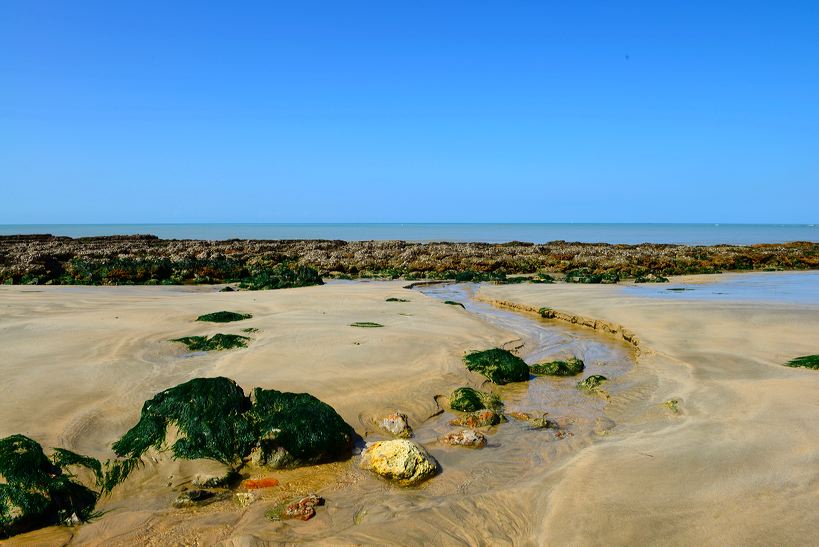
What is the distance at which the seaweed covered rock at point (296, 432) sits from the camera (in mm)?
4723

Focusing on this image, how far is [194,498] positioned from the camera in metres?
4.09

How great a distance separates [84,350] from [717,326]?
11.1m

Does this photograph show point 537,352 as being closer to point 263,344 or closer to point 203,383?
point 263,344

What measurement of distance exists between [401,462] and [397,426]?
1.08m

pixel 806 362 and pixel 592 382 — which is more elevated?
pixel 806 362

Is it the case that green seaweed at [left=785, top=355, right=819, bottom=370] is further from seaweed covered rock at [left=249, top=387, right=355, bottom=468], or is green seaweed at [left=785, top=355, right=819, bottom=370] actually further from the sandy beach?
seaweed covered rock at [left=249, top=387, right=355, bottom=468]

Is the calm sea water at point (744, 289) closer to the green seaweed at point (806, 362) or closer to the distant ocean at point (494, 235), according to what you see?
the green seaweed at point (806, 362)

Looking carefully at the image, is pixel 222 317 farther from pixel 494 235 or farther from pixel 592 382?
pixel 494 235

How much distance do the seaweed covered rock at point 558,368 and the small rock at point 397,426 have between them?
2.95 m

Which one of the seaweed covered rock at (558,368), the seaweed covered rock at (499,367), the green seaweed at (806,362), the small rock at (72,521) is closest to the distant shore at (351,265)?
the seaweed covered rock at (499,367)

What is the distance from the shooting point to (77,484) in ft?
13.4

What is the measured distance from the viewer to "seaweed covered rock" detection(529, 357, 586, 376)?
781cm

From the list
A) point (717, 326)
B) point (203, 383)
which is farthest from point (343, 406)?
point (717, 326)

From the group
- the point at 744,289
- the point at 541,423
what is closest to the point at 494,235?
the point at 744,289
